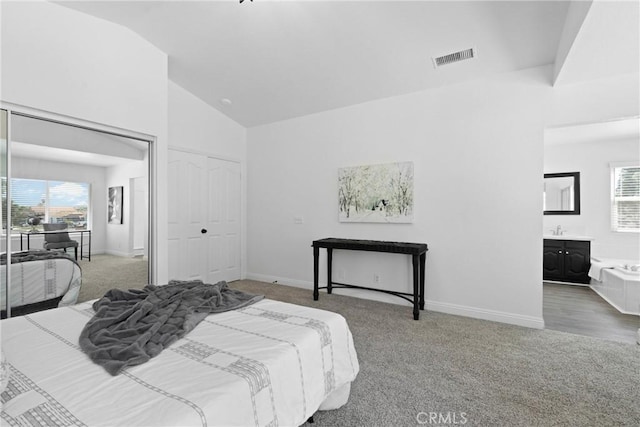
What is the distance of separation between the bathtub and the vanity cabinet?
140 millimetres

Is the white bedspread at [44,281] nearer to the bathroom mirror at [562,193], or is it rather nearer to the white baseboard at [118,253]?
the white baseboard at [118,253]

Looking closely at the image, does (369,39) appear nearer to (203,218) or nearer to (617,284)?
(203,218)

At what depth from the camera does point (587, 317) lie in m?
3.46

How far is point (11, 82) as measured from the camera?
2459 millimetres

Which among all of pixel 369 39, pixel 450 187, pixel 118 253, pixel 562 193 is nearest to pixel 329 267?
pixel 450 187

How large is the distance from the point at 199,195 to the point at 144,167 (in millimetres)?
1207

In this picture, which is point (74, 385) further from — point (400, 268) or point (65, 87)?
point (400, 268)

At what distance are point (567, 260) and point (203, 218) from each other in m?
5.81

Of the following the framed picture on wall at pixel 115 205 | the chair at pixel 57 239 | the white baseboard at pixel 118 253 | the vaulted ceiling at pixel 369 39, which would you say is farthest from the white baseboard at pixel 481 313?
the chair at pixel 57 239

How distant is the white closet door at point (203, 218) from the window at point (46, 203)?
1268 millimetres

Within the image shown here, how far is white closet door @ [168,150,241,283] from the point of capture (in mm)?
4359

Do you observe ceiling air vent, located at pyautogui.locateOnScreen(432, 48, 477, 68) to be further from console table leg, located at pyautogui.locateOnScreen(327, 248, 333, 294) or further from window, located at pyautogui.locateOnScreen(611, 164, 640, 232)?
window, located at pyautogui.locateOnScreen(611, 164, 640, 232)

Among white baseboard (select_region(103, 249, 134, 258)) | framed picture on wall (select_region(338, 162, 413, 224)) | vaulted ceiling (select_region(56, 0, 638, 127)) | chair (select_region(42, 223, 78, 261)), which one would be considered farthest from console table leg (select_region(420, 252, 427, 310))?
chair (select_region(42, 223, 78, 261))

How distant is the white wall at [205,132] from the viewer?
4293 mm
